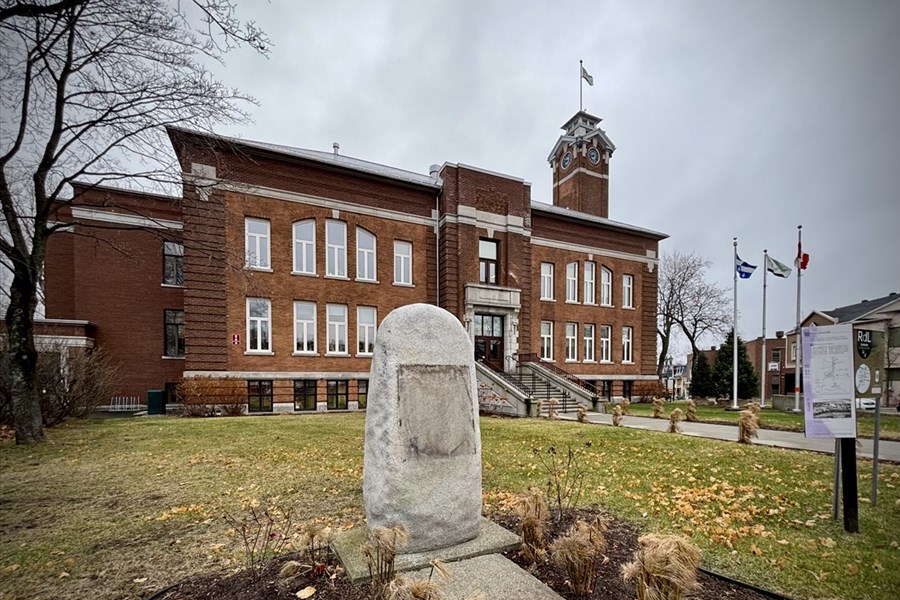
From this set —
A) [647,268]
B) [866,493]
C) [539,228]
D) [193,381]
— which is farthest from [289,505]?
[647,268]

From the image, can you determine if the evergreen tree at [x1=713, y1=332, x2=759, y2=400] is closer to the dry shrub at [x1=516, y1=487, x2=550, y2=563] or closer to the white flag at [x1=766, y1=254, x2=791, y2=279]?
the white flag at [x1=766, y1=254, x2=791, y2=279]

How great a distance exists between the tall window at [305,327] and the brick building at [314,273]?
7 cm

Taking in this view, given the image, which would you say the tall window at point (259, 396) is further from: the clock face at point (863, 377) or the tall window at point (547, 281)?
the clock face at point (863, 377)

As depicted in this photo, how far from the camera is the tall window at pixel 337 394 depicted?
20.3 m

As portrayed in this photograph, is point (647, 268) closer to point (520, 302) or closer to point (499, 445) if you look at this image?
point (520, 302)

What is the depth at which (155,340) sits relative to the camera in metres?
22.0

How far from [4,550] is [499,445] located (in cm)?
799

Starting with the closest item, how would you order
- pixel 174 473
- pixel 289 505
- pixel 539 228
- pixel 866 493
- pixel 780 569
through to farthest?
1. pixel 780 569
2. pixel 289 505
3. pixel 866 493
4. pixel 174 473
5. pixel 539 228

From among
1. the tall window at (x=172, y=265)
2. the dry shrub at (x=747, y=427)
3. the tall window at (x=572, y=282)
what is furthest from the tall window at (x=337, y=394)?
the dry shrub at (x=747, y=427)

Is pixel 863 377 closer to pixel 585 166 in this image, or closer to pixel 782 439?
pixel 782 439

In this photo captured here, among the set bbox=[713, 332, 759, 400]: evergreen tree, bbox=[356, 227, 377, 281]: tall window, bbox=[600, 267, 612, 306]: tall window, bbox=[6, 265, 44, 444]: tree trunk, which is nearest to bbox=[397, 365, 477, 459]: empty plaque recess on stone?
bbox=[6, 265, 44, 444]: tree trunk

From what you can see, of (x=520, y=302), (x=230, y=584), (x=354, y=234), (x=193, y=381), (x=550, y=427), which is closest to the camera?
(x=230, y=584)

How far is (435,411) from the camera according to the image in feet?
12.3

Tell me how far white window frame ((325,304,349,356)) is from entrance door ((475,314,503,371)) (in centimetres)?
733
